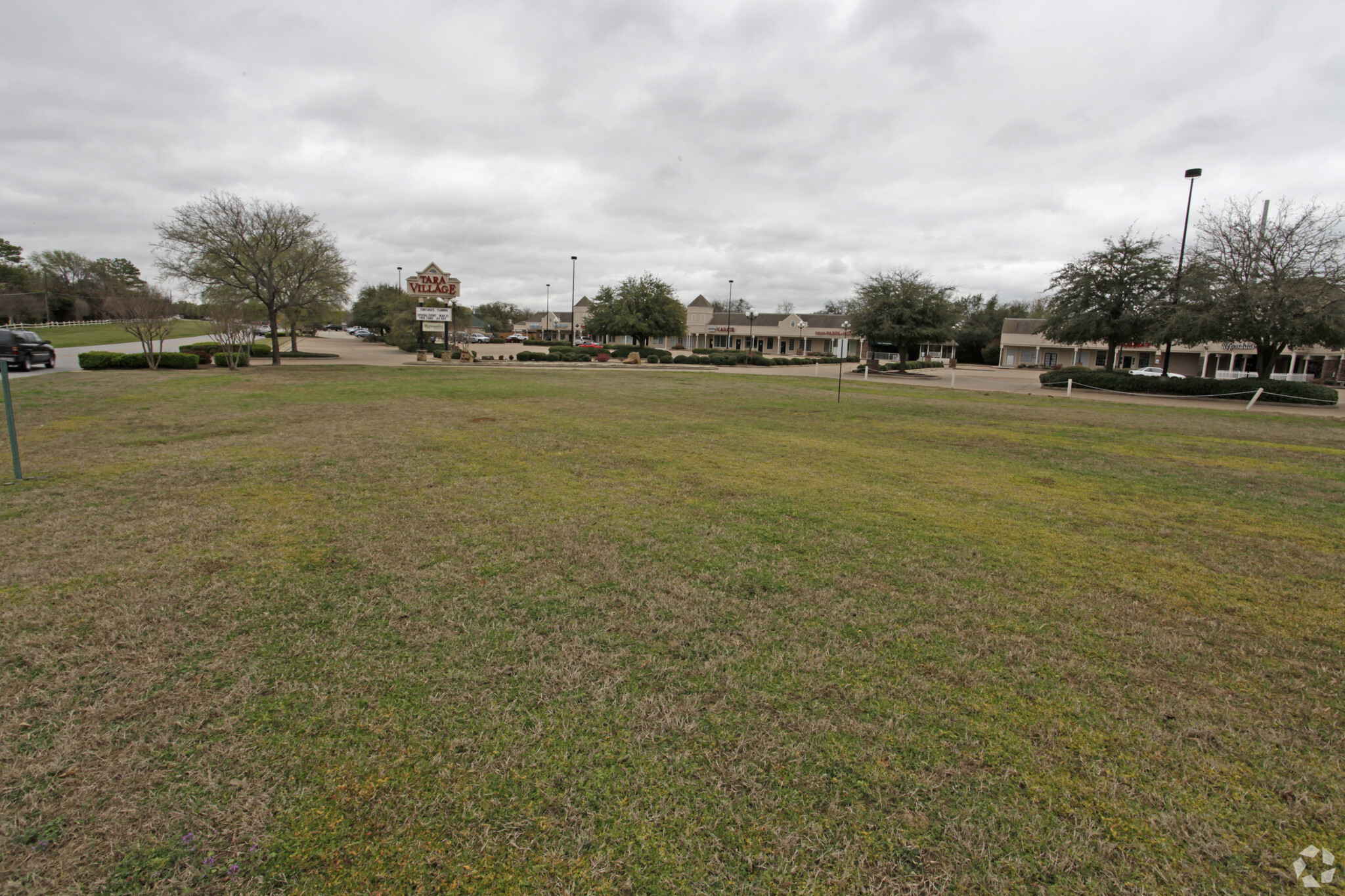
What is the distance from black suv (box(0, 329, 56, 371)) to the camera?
24172 mm

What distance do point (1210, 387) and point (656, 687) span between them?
3628 centimetres

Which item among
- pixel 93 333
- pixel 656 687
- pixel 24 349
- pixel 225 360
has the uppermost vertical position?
pixel 93 333

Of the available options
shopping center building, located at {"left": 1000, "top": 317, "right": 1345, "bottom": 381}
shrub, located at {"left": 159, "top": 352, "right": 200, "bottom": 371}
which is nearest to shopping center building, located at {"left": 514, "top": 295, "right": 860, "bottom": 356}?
shopping center building, located at {"left": 1000, "top": 317, "right": 1345, "bottom": 381}

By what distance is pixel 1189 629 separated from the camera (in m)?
4.25

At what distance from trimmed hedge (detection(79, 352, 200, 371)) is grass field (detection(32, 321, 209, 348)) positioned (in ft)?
53.7

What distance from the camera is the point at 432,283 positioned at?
4472 centimetres

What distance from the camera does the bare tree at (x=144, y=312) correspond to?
943 inches

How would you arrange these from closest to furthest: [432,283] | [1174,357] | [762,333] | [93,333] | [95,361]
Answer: [95,361]
[432,283]
[93,333]
[1174,357]
[762,333]

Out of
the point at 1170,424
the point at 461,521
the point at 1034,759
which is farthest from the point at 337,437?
the point at 1170,424

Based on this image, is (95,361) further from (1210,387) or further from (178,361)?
(1210,387)

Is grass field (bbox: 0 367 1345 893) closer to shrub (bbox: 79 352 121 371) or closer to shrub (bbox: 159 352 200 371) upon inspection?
shrub (bbox: 79 352 121 371)

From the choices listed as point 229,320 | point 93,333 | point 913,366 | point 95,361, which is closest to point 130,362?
point 95,361

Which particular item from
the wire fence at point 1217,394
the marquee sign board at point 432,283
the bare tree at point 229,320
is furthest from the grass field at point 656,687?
the marquee sign board at point 432,283

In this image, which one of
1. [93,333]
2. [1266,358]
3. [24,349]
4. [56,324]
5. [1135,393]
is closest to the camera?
[24,349]
